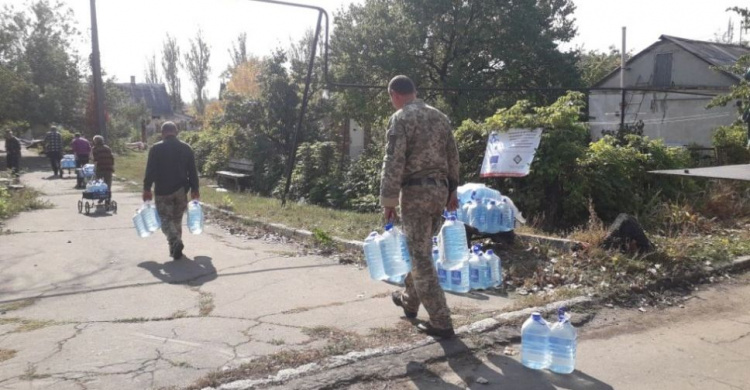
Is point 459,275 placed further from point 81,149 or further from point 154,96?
point 154,96

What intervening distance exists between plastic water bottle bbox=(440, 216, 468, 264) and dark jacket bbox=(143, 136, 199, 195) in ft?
13.9

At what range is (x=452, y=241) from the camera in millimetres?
5637

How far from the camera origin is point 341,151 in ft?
57.0

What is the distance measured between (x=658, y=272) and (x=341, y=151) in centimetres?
1188

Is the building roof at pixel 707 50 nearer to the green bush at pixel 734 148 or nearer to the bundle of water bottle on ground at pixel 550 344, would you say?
the green bush at pixel 734 148

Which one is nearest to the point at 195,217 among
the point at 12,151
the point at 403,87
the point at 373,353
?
the point at 403,87

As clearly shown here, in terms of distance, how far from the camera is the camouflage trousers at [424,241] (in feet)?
15.2

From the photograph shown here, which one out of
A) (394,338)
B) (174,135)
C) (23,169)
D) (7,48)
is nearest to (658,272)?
(394,338)

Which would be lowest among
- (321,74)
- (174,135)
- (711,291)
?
(711,291)

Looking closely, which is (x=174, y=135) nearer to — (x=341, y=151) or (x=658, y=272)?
(x=658, y=272)

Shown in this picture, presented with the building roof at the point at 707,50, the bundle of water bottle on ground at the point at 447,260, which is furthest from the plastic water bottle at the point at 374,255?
the building roof at the point at 707,50

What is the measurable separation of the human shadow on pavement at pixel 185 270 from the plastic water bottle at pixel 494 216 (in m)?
3.38

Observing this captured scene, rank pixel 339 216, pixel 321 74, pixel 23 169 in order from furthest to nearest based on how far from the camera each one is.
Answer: pixel 23 169 → pixel 321 74 → pixel 339 216

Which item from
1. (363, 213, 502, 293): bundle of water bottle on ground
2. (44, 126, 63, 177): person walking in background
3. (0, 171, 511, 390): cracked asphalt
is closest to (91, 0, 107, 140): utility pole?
(44, 126, 63, 177): person walking in background
